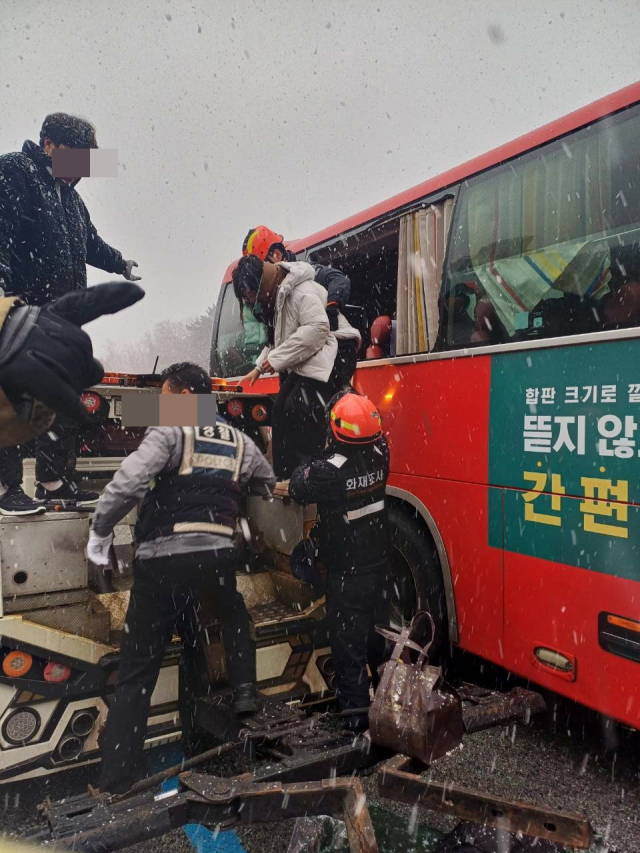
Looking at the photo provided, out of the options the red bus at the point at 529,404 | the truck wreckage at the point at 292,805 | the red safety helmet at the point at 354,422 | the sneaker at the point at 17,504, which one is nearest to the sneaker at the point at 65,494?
the sneaker at the point at 17,504

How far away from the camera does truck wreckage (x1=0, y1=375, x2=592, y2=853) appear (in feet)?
7.39

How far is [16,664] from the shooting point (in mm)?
2773

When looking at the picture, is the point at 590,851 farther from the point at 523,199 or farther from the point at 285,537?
the point at 523,199

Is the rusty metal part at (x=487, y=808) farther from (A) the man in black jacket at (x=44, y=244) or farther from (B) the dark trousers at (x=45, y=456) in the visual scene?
A: (B) the dark trousers at (x=45, y=456)

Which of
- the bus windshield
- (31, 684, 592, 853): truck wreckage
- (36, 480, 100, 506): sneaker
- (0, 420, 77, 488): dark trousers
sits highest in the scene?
the bus windshield

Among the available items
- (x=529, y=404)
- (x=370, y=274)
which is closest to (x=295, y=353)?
(x=529, y=404)

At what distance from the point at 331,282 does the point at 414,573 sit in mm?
2069

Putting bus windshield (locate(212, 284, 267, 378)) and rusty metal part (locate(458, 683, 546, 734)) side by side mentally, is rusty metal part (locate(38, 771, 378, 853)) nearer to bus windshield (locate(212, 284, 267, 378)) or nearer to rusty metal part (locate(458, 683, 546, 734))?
rusty metal part (locate(458, 683, 546, 734))

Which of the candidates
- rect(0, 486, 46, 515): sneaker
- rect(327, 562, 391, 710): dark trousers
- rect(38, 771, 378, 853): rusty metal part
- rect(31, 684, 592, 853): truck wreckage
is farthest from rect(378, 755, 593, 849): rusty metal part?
rect(0, 486, 46, 515): sneaker

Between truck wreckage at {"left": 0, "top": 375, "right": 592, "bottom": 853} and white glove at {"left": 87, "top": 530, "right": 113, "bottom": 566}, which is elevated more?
white glove at {"left": 87, "top": 530, "right": 113, "bottom": 566}

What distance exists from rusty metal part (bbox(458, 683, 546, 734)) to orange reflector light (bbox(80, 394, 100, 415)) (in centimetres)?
247

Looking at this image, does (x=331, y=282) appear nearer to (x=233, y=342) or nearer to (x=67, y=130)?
(x=67, y=130)

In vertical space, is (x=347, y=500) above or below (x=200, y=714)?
above

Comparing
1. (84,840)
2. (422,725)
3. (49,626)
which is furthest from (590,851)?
(49,626)
